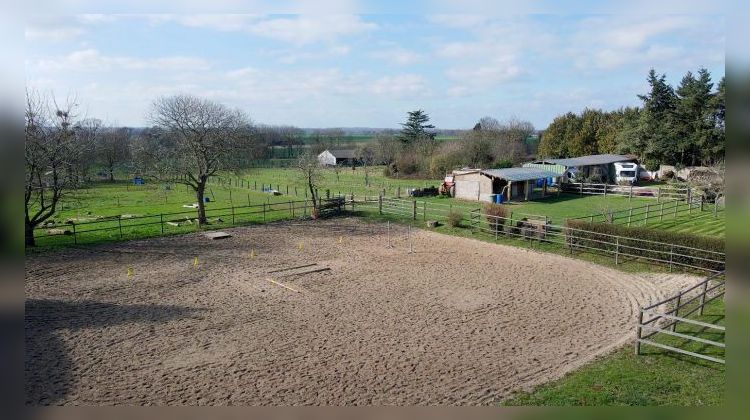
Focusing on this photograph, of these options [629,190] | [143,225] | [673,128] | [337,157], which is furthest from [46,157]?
[337,157]

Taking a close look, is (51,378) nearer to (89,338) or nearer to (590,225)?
(89,338)

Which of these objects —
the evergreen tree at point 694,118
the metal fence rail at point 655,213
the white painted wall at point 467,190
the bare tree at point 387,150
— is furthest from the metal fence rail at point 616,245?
the bare tree at point 387,150

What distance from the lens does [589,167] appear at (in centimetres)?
3547

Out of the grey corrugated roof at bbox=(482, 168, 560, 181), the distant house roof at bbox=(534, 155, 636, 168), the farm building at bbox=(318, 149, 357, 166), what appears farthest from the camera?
the farm building at bbox=(318, 149, 357, 166)

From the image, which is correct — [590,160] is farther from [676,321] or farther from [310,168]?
[676,321]

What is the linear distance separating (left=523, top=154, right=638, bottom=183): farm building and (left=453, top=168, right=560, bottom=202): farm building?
3939mm

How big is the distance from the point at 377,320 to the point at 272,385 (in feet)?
10.3

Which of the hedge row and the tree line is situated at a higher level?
the tree line

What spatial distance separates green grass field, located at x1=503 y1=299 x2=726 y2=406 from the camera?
6.67 meters

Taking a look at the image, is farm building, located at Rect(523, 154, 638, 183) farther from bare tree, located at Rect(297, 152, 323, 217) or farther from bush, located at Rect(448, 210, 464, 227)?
bare tree, located at Rect(297, 152, 323, 217)

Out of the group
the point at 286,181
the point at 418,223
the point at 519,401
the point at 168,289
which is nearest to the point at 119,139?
the point at 286,181

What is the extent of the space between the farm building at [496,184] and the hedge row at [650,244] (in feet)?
35.9

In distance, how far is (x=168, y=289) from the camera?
12266 millimetres

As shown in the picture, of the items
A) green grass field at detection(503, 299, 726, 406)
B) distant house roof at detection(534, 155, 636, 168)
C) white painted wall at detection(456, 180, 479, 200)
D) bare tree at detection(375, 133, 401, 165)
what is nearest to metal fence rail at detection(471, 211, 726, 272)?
green grass field at detection(503, 299, 726, 406)
